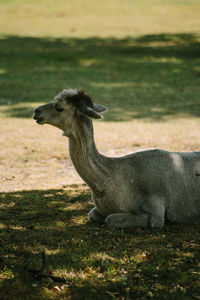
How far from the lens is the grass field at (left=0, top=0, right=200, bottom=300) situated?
512 cm

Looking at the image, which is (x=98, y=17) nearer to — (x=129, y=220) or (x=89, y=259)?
(x=129, y=220)

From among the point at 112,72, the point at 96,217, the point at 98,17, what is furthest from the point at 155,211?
the point at 98,17

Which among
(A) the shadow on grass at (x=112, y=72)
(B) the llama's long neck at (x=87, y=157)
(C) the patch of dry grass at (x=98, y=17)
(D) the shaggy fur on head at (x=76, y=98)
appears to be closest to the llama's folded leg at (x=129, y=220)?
(B) the llama's long neck at (x=87, y=157)

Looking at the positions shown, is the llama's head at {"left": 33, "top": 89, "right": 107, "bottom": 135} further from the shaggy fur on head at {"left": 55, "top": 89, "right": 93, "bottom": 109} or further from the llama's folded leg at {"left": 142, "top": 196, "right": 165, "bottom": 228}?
the llama's folded leg at {"left": 142, "top": 196, "right": 165, "bottom": 228}

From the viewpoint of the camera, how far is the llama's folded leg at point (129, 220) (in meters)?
6.55

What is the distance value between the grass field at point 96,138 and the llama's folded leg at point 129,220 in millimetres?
128

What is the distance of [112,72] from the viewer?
26.2 metres

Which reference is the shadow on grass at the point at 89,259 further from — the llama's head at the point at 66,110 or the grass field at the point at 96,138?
the llama's head at the point at 66,110

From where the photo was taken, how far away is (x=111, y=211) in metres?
6.79

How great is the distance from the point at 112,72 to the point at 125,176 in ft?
65.3

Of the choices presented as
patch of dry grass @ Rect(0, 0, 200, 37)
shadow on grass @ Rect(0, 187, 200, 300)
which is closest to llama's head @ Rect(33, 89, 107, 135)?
shadow on grass @ Rect(0, 187, 200, 300)

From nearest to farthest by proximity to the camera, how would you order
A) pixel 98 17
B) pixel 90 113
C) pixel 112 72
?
pixel 90 113 < pixel 112 72 < pixel 98 17

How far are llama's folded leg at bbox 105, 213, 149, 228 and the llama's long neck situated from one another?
463 millimetres

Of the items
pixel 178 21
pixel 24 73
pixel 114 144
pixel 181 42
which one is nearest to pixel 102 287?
pixel 114 144
